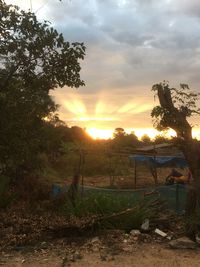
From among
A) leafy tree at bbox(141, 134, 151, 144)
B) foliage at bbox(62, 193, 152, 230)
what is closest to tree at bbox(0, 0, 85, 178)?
foliage at bbox(62, 193, 152, 230)

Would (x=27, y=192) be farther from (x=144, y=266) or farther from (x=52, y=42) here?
(x=144, y=266)

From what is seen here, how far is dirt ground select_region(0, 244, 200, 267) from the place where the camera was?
7863 millimetres

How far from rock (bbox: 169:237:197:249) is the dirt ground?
133 mm

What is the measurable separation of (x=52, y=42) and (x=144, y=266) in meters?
4.60

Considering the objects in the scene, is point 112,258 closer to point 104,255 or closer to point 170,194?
point 104,255

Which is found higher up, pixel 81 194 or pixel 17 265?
pixel 81 194

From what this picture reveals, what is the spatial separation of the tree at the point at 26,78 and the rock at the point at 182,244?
11.1 ft

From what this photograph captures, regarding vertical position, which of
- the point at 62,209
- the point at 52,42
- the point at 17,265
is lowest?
→ the point at 17,265

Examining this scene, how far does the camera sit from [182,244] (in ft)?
28.6

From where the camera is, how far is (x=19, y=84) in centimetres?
932

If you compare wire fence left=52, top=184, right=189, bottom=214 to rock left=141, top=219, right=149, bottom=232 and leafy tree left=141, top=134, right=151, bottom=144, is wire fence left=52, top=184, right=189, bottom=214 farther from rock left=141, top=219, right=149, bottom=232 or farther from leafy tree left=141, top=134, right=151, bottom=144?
leafy tree left=141, top=134, right=151, bottom=144

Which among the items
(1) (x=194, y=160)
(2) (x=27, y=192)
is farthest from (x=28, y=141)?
(2) (x=27, y=192)

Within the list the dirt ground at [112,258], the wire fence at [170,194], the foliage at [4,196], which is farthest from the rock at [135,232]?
the foliage at [4,196]

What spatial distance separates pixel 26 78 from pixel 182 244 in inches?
179
